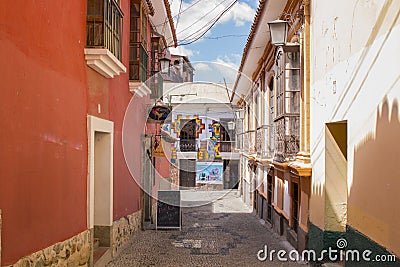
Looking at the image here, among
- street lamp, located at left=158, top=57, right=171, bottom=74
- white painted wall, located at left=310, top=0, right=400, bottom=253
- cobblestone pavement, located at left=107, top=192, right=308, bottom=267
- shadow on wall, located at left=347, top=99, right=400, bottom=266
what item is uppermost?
street lamp, located at left=158, top=57, right=171, bottom=74

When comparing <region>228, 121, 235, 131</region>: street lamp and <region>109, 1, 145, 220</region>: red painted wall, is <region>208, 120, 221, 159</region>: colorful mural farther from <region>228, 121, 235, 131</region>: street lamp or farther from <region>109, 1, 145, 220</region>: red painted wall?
<region>109, 1, 145, 220</region>: red painted wall

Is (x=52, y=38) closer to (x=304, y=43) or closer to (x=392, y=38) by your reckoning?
(x=392, y=38)

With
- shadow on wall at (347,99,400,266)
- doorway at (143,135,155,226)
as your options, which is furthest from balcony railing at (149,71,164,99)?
shadow on wall at (347,99,400,266)

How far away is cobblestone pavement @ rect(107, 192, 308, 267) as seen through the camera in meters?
9.22

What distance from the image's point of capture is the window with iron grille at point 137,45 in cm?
1117

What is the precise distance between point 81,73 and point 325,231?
15.3 feet

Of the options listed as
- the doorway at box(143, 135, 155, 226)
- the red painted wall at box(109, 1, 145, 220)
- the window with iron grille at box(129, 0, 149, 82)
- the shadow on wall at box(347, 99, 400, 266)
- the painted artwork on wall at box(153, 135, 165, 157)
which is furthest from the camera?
the painted artwork on wall at box(153, 135, 165, 157)

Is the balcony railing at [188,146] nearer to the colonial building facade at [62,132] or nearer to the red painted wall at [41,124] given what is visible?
the colonial building facade at [62,132]

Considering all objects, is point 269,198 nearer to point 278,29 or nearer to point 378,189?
point 278,29

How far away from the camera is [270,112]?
45.8 ft

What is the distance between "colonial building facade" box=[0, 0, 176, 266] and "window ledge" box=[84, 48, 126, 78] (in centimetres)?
2

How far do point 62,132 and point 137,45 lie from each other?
18.8 ft

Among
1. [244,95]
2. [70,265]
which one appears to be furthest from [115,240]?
[244,95]

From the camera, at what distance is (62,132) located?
595 cm
